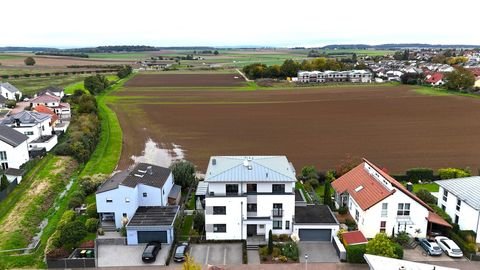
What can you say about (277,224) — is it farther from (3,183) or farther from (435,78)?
(435,78)

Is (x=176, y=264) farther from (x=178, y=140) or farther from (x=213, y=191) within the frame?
(x=178, y=140)

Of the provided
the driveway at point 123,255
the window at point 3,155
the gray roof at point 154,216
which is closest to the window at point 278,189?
the gray roof at point 154,216

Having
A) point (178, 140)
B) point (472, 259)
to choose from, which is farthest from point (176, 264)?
point (178, 140)

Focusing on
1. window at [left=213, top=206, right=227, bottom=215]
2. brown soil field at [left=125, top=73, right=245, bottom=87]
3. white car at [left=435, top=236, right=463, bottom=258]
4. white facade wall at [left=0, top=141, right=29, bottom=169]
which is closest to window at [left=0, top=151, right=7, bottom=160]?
white facade wall at [left=0, top=141, right=29, bottom=169]

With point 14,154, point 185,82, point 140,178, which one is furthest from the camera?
point 185,82

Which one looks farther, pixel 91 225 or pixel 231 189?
pixel 91 225

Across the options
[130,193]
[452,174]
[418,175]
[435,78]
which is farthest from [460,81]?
[130,193]
